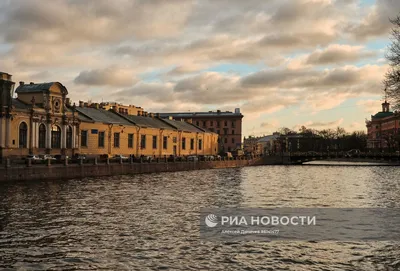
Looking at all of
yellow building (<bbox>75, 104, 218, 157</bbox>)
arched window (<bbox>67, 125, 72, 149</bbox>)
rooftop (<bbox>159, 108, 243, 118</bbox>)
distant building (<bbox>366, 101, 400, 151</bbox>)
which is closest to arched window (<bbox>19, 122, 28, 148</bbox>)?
arched window (<bbox>67, 125, 72, 149</bbox>)

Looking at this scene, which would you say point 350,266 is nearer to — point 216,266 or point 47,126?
point 216,266

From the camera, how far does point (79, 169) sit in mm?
52688

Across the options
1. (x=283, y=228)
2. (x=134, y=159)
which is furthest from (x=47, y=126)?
(x=283, y=228)

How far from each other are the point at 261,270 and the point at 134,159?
178 ft

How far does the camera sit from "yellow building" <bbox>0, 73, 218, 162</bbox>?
183ft

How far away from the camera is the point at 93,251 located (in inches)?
620

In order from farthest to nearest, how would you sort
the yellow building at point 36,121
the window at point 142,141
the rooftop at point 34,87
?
1. the window at point 142,141
2. the rooftop at point 34,87
3. the yellow building at point 36,121

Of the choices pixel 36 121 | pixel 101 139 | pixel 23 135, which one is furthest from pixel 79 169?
pixel 101 139

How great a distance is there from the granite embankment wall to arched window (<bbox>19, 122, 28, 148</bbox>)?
929cm

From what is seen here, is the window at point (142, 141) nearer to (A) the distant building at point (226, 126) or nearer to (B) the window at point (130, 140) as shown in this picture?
(B) the window at point (130, 140)

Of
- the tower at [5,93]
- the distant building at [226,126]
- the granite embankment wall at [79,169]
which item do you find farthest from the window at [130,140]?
the distant building at [226,126]

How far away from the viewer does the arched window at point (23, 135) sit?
2269 inches

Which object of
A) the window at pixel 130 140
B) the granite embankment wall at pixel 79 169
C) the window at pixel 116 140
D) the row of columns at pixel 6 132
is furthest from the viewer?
the window at pixel 130 140

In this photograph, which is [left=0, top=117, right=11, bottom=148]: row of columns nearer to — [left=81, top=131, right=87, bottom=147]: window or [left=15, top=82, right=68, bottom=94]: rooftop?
[left=15, top=82, right=68, bottom=94]: rooftop
